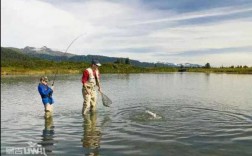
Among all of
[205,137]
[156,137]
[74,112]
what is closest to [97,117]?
[74,112]

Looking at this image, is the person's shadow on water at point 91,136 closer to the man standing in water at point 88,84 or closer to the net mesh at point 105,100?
the man standing in water at point 88,84

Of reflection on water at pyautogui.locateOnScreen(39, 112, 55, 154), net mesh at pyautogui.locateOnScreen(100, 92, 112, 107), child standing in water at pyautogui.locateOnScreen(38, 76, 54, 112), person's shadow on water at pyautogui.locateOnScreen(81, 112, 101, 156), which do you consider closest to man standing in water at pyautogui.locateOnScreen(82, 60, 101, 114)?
person's shadow on water at pyautogui.locateOnScreen(81, 112, 101, 156)

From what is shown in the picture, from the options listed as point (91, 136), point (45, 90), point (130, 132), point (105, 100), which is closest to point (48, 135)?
point (91, 136)

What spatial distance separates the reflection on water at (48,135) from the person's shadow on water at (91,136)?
101 cm

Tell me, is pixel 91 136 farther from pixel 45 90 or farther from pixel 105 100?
pixel 105 100

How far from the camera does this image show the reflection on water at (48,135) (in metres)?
10.5

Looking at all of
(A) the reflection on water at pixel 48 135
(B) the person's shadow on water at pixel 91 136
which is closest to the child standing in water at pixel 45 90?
(A) the reflection on water at pixel 48 135

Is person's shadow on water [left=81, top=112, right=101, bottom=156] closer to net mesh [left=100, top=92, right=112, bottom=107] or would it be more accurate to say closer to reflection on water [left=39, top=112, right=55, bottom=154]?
reflection on water [left=39, top=112, right=55, bottom=154]

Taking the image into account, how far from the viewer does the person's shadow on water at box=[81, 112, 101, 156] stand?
33.3 ft

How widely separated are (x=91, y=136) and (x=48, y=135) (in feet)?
4.97

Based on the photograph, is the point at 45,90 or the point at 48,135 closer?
the point at 48,135

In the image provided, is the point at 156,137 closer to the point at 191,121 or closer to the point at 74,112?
the point at 191,121

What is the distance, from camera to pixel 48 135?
12203mm

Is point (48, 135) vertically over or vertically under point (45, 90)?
under
